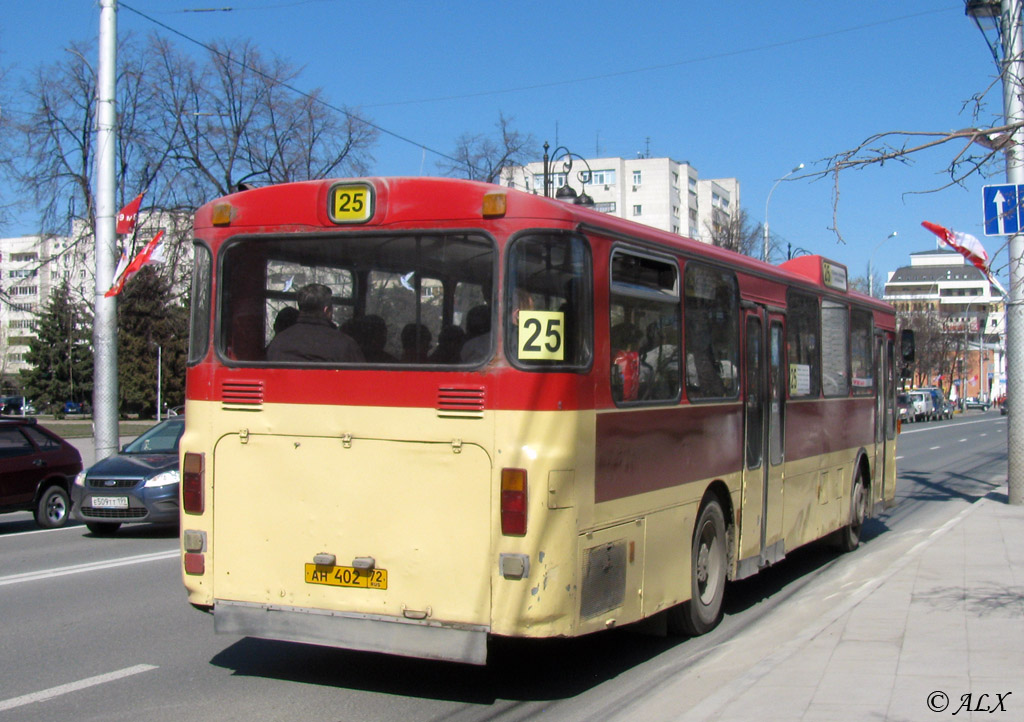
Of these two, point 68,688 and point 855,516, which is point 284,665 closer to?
point 68,688

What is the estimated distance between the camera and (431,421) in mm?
6086

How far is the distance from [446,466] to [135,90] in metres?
37.1

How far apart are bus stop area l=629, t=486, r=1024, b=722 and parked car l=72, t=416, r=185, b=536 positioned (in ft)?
25.4

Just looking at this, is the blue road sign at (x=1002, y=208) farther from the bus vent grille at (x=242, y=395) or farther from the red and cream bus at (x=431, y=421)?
the bus vent grille at (x=242, y=395)

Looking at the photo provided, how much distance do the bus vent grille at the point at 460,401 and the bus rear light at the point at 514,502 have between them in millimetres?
372

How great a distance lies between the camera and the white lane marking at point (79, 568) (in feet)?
34.4

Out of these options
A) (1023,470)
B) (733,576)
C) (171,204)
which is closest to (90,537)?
(733,576)

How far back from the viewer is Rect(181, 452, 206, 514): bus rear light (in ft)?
21.9

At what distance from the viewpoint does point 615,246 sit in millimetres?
6590

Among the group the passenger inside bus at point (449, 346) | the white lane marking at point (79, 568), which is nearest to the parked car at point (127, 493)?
the white lane marking at point (79, 568)

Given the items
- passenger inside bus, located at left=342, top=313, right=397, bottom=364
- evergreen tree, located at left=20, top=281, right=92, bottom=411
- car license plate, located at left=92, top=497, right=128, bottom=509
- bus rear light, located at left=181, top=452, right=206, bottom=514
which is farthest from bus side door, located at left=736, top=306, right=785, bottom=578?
evergreen tree, located at left=20, top=281, right=92, bottom=411

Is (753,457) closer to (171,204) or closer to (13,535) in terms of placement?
(13,535)

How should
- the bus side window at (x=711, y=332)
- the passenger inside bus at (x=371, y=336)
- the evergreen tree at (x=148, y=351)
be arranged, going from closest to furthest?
the passenger inside bus at (x=371, y=336)
the bus side window at (x=711, y=332)
the evergreen tree at (x=148, y=351)

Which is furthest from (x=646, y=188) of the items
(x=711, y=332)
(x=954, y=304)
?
(x=711, y=332)
